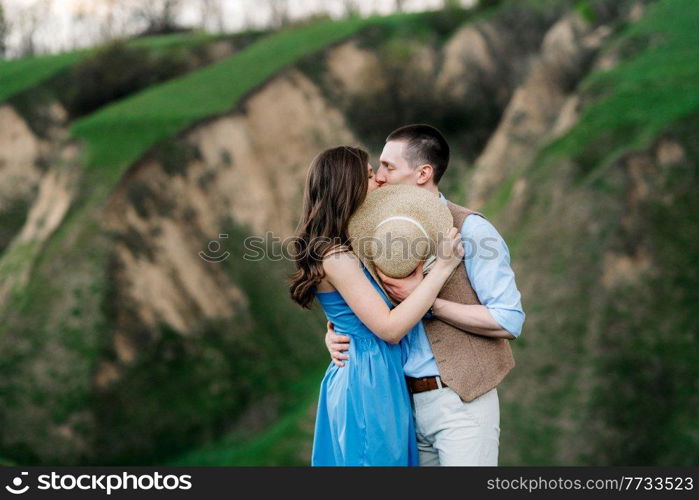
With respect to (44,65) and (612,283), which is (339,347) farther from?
(44,65)

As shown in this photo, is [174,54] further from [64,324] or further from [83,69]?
[64,324]

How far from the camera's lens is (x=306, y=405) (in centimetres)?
1727

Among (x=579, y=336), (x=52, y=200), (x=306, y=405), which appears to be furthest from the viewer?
(x=52, y=200)

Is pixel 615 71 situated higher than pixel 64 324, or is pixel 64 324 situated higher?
pixel 615 71

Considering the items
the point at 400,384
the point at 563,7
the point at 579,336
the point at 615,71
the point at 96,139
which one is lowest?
the point at 400,384

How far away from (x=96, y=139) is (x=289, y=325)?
20.8 feet

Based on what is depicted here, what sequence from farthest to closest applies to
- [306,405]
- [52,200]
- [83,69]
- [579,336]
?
[83,69]
[52,200]
[306,405]
[579,336]

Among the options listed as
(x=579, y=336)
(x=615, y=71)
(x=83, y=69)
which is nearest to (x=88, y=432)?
(x=579, y=336)

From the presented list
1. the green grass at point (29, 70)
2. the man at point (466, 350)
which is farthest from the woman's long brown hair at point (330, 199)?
the green grass at point (29, 70)

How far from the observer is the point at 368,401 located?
4.75 metres

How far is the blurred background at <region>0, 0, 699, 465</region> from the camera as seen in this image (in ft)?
45.3

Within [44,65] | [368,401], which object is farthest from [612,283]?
[44,65]

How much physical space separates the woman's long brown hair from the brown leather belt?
77 cm

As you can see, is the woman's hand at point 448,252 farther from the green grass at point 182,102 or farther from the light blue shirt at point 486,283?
the green grass at point 182,102
